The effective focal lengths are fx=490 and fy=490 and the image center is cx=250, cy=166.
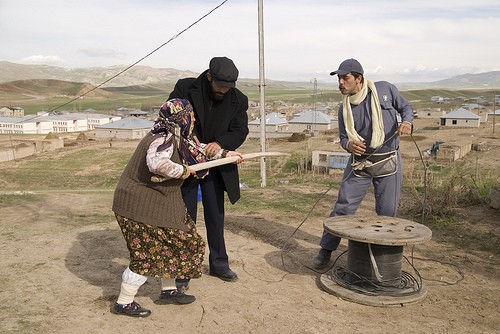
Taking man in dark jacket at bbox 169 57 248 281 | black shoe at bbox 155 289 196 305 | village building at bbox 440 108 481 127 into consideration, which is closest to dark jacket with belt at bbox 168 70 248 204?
man in dark jacket at bbox 169 57 248 281

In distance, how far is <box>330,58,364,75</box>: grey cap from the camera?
4441mm

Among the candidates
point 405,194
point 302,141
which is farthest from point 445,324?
point 302,141

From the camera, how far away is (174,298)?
12.7ft

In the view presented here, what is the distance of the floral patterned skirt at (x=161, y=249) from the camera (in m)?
3.49

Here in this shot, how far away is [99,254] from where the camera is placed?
211 inches

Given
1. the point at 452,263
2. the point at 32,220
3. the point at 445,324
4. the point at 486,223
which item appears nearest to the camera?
the point at 445,324

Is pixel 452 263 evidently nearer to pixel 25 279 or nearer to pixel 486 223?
pixel 486 223

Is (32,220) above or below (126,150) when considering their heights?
above

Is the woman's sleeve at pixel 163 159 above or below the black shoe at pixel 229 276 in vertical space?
above

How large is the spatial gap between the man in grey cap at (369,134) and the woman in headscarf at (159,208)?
66.4 inches

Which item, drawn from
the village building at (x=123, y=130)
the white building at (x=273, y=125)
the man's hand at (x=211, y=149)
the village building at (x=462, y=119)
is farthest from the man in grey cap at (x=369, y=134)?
the village building at (x=462, y=119)

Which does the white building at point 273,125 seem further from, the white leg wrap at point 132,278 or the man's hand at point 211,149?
the white leg wrap at point 132,278

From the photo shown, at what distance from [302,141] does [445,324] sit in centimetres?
4556

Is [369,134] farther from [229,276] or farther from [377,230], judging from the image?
[229,276]
